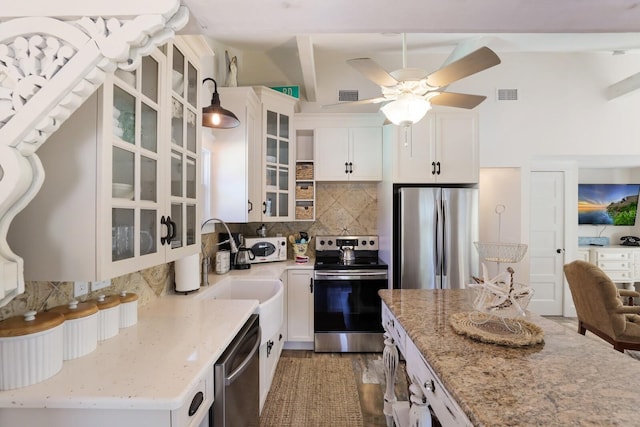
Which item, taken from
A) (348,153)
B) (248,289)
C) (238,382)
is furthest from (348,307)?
(238,382)

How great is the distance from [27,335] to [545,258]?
5126 millimetres

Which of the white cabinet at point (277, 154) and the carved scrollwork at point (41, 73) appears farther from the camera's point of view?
the white cabinet at point (277, 154)

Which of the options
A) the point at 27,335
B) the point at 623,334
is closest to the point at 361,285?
the point at 623,334

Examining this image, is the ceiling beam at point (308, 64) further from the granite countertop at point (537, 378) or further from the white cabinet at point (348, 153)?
the granite countertop at point (537, 378)

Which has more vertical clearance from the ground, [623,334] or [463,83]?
[463,83]

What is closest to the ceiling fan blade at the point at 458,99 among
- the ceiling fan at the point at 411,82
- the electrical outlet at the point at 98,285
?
the ceiling fan at the point at 411,82

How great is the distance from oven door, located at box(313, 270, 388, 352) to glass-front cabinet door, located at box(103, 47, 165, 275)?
2030 mm

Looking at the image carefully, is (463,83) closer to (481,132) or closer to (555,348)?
(481,132)

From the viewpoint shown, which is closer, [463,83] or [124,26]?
[124,26]

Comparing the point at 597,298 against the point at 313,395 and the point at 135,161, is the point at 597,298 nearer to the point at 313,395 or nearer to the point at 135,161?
the point at 313,395

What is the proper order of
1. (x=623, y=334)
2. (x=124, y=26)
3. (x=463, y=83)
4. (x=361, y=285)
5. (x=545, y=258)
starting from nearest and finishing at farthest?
1. (x=124, y=26)
2. (x=623, y=334)
3. (x=361, y=285)
4. (x=463, y=83)
5. (x=545, y=258)

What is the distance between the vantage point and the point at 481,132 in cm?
355

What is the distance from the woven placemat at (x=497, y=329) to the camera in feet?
3.66

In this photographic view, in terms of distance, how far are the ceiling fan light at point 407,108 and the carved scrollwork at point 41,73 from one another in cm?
153
